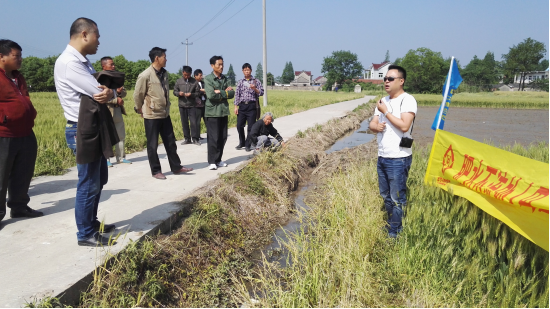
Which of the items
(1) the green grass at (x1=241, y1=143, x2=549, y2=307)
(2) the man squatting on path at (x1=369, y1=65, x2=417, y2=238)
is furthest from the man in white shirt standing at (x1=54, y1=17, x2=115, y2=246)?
(2) the man squatting on path at (x1=369, y1=65, x2=417, y2=238)

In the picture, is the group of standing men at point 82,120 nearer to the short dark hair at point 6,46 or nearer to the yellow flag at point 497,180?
the short dark hair at point 6,46

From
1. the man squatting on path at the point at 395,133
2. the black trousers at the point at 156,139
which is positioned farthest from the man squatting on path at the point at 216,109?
the man squatting on path at the point at 395,133

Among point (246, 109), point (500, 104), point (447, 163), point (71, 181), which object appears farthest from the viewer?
point (500, 104)

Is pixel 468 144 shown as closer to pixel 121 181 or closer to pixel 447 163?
pixel 447 163

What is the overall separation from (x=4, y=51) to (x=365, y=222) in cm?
408

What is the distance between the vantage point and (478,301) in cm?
291

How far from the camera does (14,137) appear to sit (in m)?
4.01

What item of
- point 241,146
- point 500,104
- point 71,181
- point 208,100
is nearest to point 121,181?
point 71,181

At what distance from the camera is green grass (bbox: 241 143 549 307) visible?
2.83 m

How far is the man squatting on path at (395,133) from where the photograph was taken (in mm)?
3809

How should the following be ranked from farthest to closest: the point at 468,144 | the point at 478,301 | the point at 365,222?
1. the point at 365,222
2. the point at 468,144
3. the point at 478,301

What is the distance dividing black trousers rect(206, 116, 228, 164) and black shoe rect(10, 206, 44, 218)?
292cm

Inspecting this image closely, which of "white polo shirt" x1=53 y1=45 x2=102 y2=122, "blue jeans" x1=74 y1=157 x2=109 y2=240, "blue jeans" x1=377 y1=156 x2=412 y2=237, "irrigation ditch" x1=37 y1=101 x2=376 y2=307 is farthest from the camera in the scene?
"blue jeans" x1=377 y1=156 x2=412 y2=237

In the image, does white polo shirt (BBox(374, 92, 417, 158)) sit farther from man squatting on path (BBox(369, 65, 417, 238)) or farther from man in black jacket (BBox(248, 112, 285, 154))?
man in black jacket (BBox(248, 112, 285, 154))
